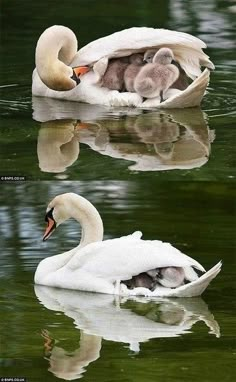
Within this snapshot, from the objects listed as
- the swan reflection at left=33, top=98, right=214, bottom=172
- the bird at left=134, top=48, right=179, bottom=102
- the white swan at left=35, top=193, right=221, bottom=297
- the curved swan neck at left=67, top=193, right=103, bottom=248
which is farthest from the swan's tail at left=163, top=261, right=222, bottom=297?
the bird at left=134, top=48, right=179, bottom=102

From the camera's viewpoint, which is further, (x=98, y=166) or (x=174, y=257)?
(x=98, y=166)

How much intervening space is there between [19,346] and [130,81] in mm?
2417

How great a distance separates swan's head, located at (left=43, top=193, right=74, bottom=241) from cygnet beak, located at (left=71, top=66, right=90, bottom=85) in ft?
3.22

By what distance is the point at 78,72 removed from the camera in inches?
376

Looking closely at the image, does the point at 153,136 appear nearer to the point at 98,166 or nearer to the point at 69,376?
the point at 98,166

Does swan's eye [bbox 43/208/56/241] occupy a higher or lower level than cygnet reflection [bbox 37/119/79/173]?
lower

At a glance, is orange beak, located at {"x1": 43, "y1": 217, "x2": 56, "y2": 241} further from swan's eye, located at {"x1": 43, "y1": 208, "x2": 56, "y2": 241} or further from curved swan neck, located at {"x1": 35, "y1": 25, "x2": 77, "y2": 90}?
curved swan neck, located at {"x1": 35, "y1": 25, "x2": 77, "y2": 90}

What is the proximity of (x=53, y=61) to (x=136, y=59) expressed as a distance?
0.43 m

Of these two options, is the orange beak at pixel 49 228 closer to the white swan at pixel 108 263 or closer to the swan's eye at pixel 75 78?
the white swan at pixel 108 263

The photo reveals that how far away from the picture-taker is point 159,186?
9477 millimetres

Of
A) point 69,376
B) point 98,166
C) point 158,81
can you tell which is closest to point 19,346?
point 69,376

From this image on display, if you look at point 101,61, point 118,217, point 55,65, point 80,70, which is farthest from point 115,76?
point 118,217

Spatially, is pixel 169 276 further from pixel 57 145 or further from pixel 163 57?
pixel 163 57

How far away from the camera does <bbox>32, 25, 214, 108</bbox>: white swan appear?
366 inches
